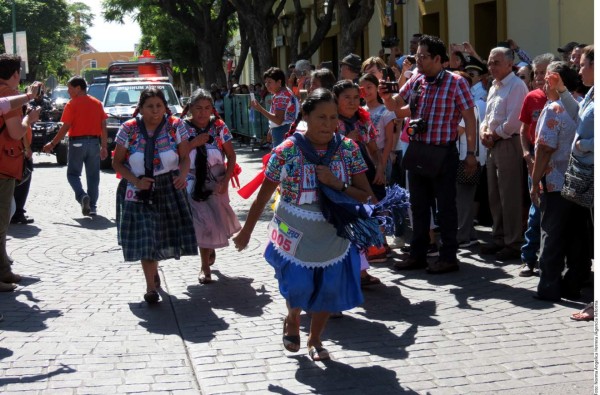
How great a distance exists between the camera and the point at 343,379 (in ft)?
19.1

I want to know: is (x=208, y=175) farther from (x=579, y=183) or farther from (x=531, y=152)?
(x=579, y=183)

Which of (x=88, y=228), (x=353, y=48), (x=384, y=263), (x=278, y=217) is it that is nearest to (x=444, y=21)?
(x=353, y=48)

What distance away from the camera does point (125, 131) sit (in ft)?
25.9

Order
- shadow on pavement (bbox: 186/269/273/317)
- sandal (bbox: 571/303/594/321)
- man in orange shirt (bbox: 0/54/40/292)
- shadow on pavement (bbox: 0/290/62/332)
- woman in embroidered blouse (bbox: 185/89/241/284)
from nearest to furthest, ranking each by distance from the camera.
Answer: sandal (bbox: 571/303/594/321) < shadow on pavement (bbox: 0/290/62/332) < shadow on pavement (bbox: 186/269/273/317) < man in orange shirt (bbox: 0/54/40/292) < woman in embroidered blouse (bbox: 185/89/241/284)

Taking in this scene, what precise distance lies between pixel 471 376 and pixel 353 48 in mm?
15478

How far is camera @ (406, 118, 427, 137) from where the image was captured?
8.82 m

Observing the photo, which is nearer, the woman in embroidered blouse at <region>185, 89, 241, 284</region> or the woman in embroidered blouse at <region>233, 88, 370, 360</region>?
the woman in embroidered blouse at <region>233, 88, 370, 360</region>

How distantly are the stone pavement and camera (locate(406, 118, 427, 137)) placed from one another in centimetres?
130

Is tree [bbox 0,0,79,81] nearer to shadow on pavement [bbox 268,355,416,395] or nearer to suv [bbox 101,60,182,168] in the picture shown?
suv [bbox 101,60,182,168]

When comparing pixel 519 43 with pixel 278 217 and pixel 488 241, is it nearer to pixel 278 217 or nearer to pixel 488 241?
pixel 488 241

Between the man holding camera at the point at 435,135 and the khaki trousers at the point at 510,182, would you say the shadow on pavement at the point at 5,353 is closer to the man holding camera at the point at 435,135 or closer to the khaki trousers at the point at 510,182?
the man holding camera at the point at 435,135

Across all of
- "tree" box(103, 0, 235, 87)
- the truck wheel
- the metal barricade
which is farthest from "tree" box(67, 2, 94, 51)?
the truck wheel

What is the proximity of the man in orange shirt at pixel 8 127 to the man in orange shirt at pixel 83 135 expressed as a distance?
4648 mm

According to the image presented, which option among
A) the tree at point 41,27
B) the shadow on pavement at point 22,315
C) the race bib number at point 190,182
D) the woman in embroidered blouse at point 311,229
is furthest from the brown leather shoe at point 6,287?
the tree at point 41,27
